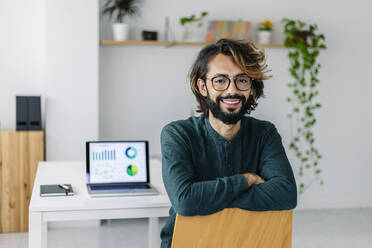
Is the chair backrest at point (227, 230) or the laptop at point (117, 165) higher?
the laptop at point (117, 165)

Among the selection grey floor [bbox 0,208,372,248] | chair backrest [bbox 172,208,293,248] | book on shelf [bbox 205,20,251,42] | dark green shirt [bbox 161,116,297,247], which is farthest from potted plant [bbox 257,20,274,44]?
chair backrest [bbox 172,208,293,248]

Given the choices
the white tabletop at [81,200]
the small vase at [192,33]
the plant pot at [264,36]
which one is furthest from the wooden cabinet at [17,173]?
the plant pot at [264,36]

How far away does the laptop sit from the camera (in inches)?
99.7

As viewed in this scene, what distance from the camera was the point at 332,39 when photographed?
4.78m

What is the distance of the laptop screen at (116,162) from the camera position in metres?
2.54

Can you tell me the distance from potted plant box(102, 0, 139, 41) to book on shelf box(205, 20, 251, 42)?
72 cm

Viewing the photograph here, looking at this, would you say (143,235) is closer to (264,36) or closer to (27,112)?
(27,112)

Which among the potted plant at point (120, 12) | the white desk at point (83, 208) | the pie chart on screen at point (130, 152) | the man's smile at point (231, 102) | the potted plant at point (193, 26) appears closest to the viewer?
the man's smile at point (231, 102)

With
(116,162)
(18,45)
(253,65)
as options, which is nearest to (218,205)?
(253,65)

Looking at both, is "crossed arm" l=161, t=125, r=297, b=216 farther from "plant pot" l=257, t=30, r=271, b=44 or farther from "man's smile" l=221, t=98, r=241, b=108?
"plant pot" l=257, t=30, r=271, b=44

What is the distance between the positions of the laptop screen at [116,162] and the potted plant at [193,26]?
198 cm

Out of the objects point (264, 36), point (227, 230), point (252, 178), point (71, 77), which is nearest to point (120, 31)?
point (71, 77)

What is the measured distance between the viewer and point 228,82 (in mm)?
1935

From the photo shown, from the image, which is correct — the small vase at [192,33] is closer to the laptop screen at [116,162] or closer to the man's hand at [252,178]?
the laptop screen at [116,162]
